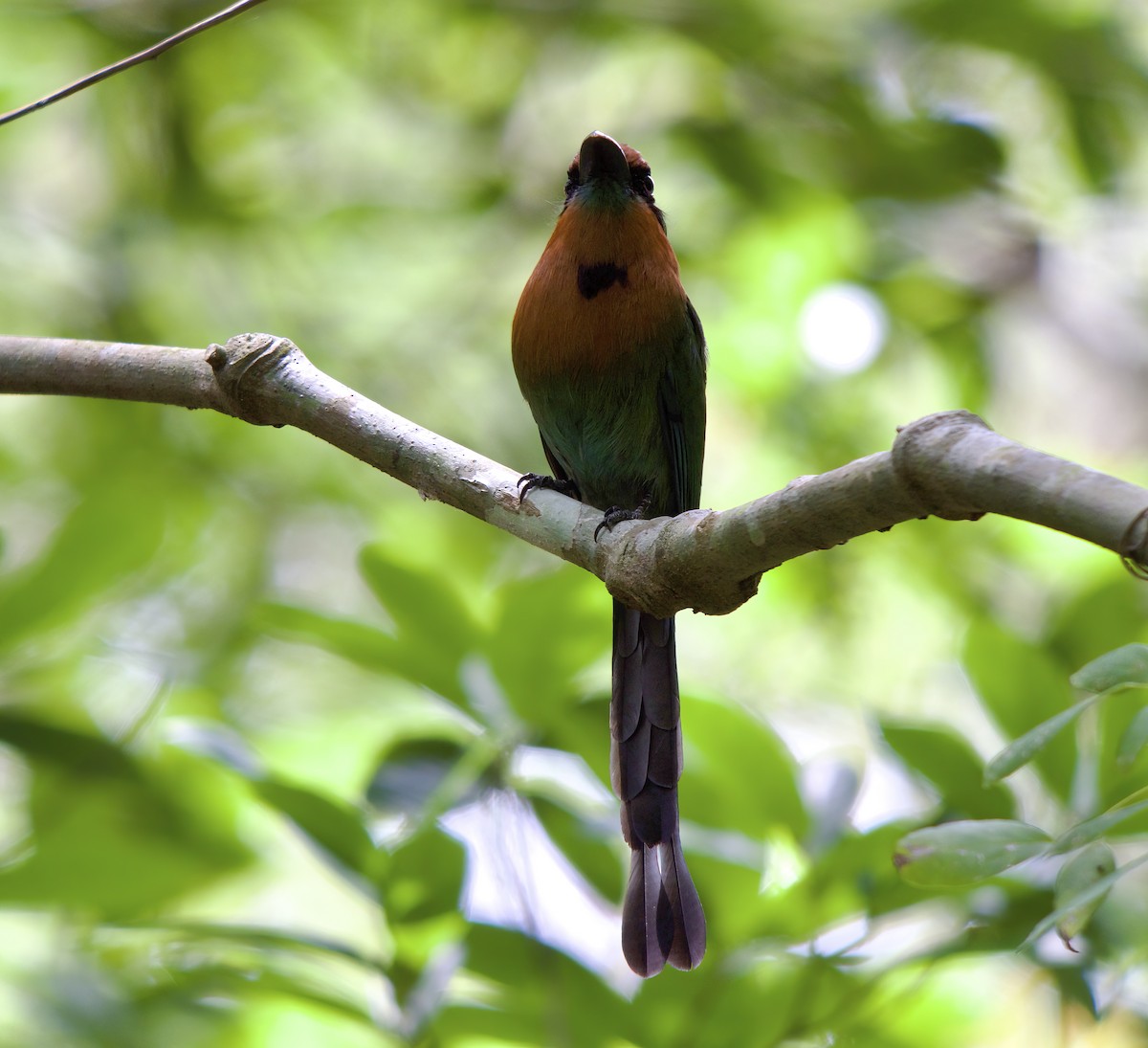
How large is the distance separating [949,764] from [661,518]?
0.63 meters

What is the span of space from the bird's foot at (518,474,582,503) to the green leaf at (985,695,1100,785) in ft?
2.93

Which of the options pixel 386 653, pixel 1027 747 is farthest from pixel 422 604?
pixel 1027 747

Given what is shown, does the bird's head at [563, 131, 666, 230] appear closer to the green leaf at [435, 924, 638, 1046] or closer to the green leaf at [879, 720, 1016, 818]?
the green leaf at [879, 720, 1016, 818]

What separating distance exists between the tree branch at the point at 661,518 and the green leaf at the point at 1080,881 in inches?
14.8

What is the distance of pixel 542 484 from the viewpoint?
8.57ft

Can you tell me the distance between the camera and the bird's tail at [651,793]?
2010 mm

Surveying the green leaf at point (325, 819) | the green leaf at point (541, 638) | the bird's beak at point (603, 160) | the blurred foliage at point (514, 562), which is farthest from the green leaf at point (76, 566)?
the bird's beak at point (603, 160)

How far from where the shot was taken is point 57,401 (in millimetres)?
4406

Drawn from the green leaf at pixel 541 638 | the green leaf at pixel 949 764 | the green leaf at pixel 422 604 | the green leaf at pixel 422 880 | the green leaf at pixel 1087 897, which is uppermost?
the green leaf at pixel 422 604

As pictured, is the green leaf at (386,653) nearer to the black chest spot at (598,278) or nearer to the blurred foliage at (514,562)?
the blurred foliage at (514,562)

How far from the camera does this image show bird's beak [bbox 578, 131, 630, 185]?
3191 mm

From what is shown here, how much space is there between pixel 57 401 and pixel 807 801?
3.29 m

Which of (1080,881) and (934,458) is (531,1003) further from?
(934,458)

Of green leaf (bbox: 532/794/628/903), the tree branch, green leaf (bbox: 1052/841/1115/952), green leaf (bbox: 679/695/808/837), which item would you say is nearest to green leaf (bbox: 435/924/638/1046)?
green leaf (bbox: 532/794/628/903)
